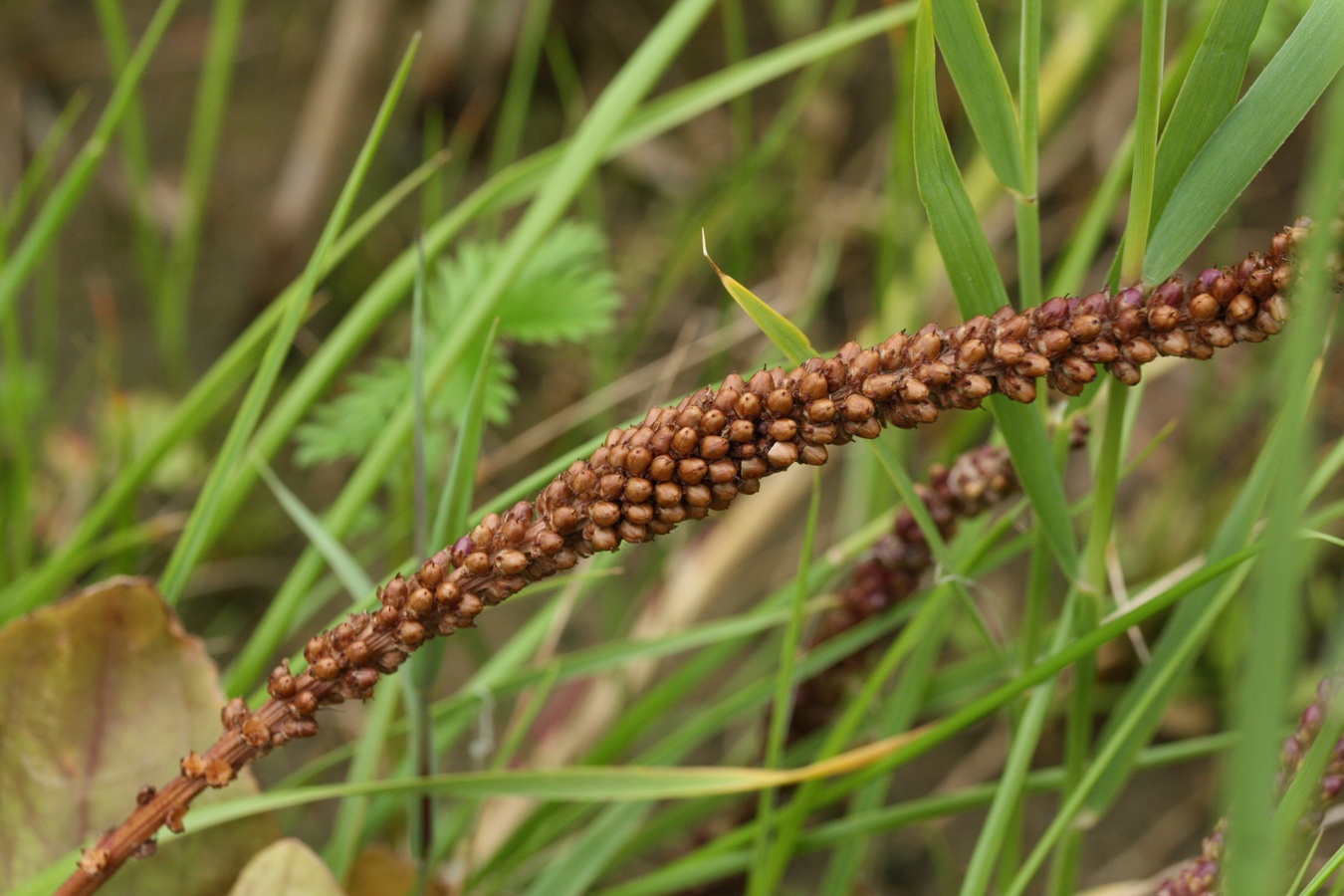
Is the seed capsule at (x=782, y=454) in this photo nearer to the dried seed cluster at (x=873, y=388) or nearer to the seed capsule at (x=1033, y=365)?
the dried seed cluster at (x=873, y=388)

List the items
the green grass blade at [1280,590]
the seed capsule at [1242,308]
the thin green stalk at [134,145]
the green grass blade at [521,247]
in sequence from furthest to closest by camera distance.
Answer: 1. the thin green stalk at [134,145]
2. the green grass blade at [521,247]
3. the seed capsule at [1242,308]
4. the green grass blade at [1280,590]

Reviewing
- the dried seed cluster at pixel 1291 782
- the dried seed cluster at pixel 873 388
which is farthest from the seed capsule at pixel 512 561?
the dried seed cluster at pixel 1291 782

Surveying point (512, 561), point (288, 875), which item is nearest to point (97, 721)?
point (288, 875)

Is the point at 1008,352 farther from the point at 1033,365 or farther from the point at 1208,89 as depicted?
the point at 1208,89

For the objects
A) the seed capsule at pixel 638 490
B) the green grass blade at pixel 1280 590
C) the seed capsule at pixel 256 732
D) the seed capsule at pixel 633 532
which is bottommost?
the green grass blade at pixel 1280 590

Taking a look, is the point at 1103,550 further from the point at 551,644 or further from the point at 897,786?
the point at 897,786

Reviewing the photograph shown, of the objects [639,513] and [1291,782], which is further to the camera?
[1291,782]

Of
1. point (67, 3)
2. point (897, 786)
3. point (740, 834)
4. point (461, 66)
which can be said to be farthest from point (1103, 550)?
point (67, 3)
